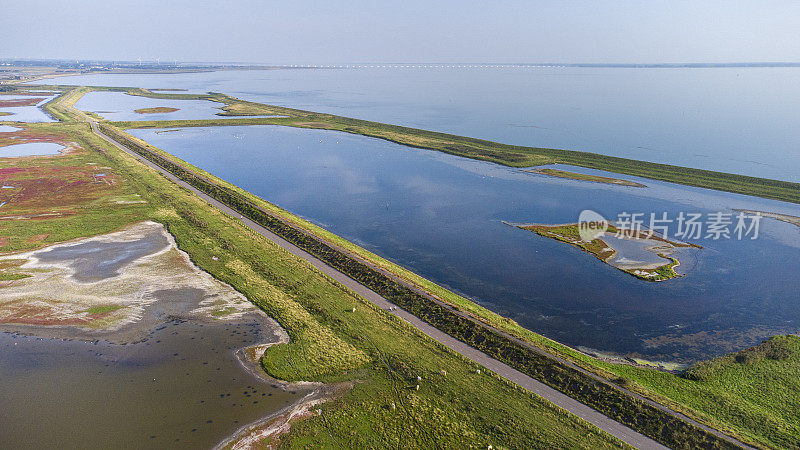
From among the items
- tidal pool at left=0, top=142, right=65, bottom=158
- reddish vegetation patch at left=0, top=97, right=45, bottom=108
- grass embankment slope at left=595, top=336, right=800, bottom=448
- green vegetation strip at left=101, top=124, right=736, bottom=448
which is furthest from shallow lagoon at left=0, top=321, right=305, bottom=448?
reddish vegetation patch at left=0, top=97, right=45, bottom=108

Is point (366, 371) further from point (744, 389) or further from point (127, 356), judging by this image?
point (744, 389)

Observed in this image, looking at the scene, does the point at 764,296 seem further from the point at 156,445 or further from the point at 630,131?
the point at 630,131

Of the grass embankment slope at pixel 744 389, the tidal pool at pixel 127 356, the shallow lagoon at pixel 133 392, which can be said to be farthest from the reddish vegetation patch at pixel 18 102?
the grass embankment slope at pixel 744 389

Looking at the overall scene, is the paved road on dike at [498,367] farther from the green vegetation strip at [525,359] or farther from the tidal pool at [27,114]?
the tidal pool at [27,114]

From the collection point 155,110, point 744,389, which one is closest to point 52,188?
point 744,389

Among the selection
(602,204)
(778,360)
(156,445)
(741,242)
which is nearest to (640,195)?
(602,204)
